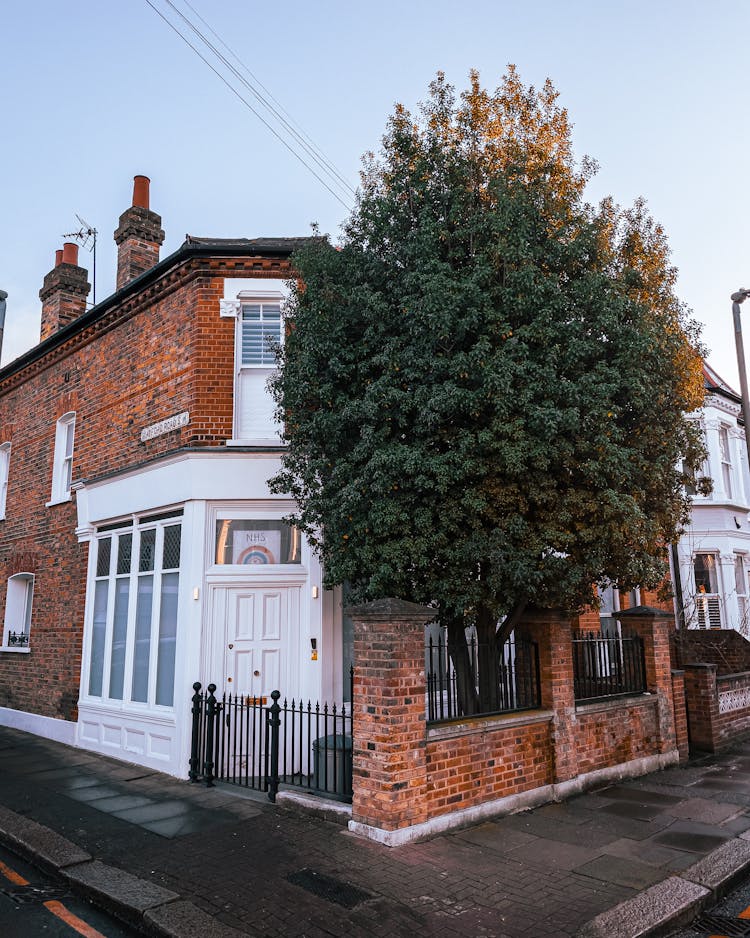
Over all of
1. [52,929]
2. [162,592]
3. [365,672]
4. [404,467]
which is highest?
[404,467]

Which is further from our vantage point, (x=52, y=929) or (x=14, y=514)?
(x=14, y=514)

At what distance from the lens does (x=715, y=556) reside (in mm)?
17953

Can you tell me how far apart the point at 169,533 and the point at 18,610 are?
637 cm

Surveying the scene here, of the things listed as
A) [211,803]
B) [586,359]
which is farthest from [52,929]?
[586,359]

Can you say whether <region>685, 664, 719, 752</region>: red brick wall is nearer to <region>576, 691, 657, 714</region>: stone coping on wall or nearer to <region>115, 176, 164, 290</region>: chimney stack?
<region>576, 691, 657, 714</region>: stone coping on wall

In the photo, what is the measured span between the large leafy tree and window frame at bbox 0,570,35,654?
27.9ft

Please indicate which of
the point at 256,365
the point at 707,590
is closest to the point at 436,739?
the point at 256,365

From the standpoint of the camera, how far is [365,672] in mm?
6629

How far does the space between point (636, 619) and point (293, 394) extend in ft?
19.9

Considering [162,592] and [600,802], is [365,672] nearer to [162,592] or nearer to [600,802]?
[600,802]

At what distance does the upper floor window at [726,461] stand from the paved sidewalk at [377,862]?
486 inches

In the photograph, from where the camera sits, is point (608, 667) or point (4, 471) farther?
point (4, 471)

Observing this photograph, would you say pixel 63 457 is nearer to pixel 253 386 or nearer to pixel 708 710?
pixel 253 386

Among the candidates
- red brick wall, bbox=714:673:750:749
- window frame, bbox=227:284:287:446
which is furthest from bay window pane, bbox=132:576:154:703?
red brick wall, bbox=714:673:750:749
